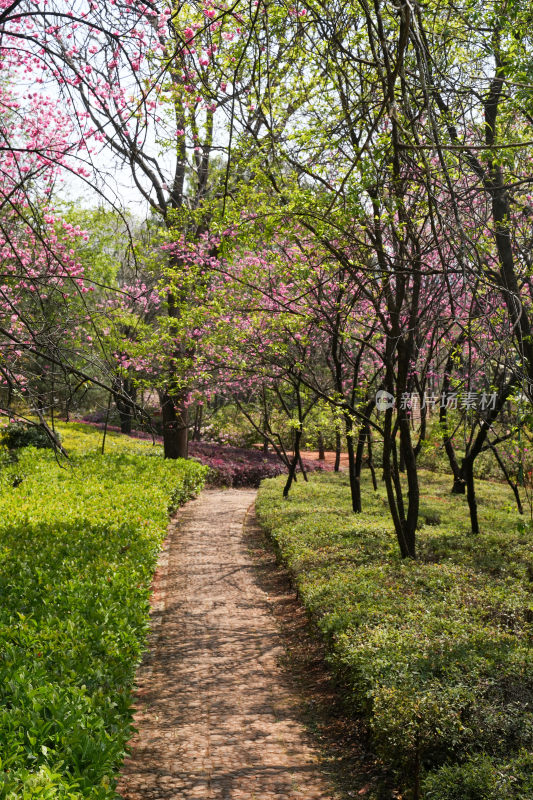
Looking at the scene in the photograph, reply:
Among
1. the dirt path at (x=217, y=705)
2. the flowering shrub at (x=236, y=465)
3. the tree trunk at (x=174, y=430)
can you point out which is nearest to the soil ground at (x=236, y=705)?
the dirt path at (x=217, y=705)

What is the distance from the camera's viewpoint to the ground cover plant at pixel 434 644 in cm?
358

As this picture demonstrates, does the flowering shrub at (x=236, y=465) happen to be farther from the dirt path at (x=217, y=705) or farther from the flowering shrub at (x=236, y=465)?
the dirt path at (x=217, y=705)

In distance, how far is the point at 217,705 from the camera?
16.5ft

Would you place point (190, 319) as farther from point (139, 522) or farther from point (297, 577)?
point (297, 577)

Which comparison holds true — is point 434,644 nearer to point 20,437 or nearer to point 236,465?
point 20,437

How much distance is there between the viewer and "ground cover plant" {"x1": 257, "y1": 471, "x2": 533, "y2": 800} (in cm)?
358

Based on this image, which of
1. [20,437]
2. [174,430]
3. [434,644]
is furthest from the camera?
[174,430]

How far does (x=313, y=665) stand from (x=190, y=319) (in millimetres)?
7261

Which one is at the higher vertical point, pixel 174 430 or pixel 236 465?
pixel 174 430

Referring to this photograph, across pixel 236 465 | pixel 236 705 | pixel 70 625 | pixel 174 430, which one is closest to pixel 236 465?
pixel 236 465

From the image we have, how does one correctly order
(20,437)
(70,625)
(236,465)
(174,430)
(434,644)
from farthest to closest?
(236,465) < (174,430) < (20,437) < (434,644) < (70,625)

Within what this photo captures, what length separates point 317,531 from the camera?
9367 millimetres

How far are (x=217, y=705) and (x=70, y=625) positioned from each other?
1545mm

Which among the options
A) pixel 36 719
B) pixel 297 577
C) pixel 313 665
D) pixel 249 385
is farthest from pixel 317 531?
pixel 249 385
